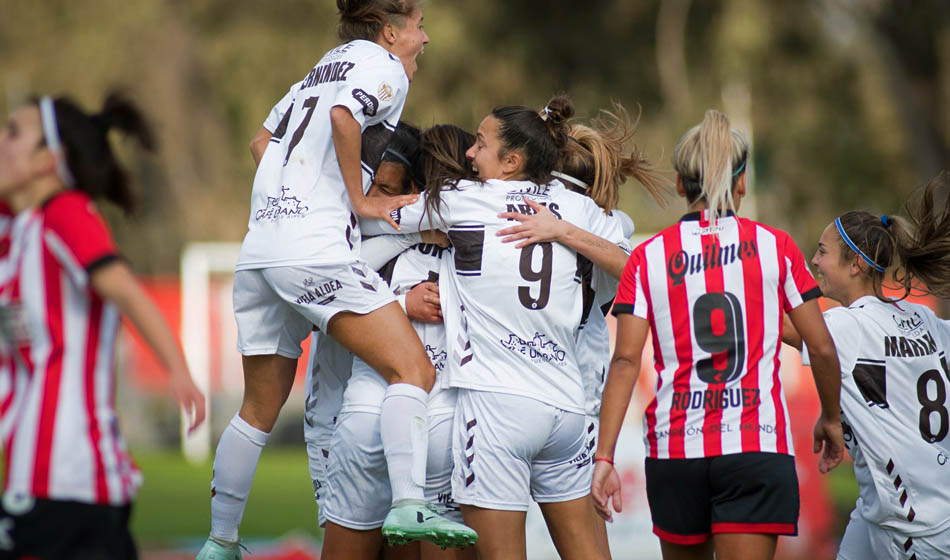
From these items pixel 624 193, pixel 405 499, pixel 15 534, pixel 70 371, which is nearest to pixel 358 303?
pixel 405 499

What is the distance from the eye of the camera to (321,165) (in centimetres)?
472

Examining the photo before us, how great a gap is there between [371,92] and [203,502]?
41.0ft

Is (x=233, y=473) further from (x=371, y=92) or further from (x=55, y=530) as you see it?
(x=371, y=92)

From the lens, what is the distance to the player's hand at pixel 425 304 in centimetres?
478

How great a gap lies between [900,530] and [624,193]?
1402cm

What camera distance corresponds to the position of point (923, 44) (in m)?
19.6

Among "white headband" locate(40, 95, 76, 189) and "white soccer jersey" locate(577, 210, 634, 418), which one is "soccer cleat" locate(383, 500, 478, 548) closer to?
"white soccer jersey" locate(577, 210, 634, 418)

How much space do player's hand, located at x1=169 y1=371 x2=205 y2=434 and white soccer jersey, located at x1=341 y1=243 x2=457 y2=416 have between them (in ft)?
4.06

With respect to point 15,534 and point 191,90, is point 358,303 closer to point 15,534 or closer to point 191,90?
point 15,534

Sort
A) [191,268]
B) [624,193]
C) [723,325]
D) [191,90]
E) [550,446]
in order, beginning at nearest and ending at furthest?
[723,325]
[550,446]
[624,193]
[191,268]
[191,90]

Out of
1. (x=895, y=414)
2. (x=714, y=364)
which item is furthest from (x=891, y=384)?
(x=714, y=364)

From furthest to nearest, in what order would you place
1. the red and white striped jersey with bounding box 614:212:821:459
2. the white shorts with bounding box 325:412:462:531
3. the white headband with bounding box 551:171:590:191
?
the white headband with bounding box 551:171:590:191, the white shorts with bounding box 325:412:462:531, the red and white striped jersey with bounding box 614:212:821:459

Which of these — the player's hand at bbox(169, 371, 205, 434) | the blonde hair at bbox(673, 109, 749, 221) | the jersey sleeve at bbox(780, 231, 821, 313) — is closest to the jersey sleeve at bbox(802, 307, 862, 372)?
the jersey sleeve at bbox(780, 231, 821, 313)

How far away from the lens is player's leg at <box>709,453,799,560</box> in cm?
420
